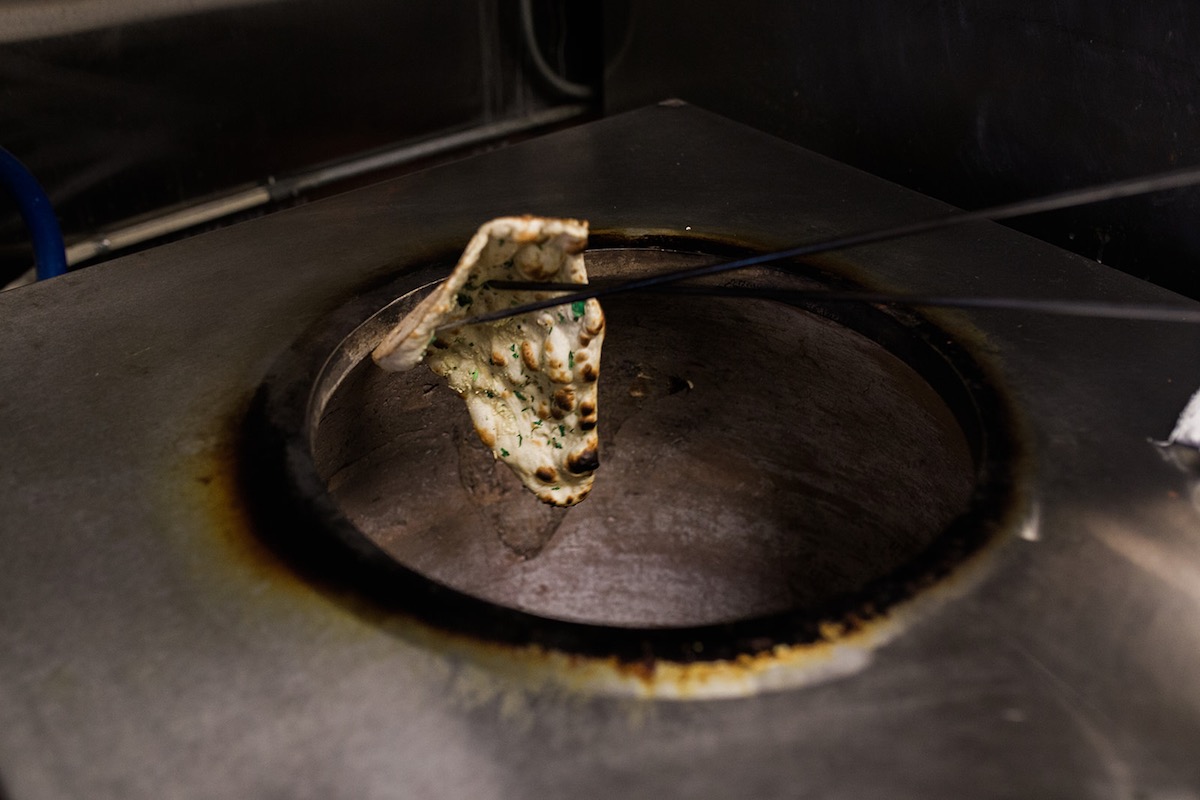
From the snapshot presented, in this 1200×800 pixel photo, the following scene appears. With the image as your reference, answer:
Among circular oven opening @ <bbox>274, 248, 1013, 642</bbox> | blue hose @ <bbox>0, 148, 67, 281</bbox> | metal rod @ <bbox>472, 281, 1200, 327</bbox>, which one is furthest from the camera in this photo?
blue hose @ <bbox>0, 148, 67, 281</bbox>

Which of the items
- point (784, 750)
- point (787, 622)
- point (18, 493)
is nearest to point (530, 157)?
point (18, 493)

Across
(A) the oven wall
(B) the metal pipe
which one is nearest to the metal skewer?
(A) the oven wall

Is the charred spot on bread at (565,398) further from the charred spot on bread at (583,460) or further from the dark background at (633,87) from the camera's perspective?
the dark background at (633,87)

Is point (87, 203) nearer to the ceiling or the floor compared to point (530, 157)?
nearer to the floor

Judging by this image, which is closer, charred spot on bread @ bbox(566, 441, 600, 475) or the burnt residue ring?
the burnt residue ring

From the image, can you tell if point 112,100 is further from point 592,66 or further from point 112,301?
point 592,66

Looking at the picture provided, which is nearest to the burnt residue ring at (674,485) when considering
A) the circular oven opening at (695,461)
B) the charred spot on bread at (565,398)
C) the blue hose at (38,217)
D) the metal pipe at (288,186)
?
the circular oven opening at (695,461)

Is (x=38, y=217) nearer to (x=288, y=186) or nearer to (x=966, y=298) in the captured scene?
(x=288, y=186)

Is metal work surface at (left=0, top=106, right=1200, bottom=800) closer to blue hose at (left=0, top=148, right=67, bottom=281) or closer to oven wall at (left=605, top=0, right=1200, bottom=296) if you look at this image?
oven wall at (left=605, top=0, right=1200, bottom=296)
